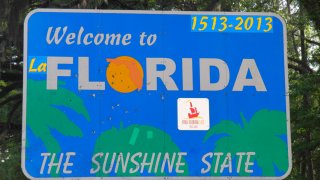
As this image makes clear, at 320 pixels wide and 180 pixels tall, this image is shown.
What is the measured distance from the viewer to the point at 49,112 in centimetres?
316

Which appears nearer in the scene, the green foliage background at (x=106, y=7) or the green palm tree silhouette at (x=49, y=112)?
the green palm tree silhouette at (x=49, y=112)

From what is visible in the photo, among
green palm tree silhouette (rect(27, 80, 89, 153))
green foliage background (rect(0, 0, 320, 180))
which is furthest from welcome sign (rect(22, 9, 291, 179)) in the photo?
green foliage background (rect(0, 0, 320, 180))

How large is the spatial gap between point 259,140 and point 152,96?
0.70 meters

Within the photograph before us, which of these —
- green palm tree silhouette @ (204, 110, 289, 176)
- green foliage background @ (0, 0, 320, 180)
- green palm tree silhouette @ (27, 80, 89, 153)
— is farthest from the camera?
green foliage background @ (0, 0, 320, 180)

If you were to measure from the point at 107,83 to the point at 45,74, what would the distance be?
0.37 metres

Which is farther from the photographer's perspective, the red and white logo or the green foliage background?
the green foliage background

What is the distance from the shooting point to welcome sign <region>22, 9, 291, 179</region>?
315 cm

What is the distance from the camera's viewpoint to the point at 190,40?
11.1 feet

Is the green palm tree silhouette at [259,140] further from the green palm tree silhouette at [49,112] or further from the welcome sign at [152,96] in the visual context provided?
the green palm tree silhouette at [49,112]

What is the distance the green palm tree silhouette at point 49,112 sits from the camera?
3.14 metres

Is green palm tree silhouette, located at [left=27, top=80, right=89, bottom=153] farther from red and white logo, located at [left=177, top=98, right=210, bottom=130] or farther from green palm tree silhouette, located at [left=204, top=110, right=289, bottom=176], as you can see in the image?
green palm tree silhouette, located at [left=204, top=110, right=289, bottom=176]

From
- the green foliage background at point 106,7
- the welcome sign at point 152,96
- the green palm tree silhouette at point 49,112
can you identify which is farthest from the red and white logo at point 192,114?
the green foliage background at point 106,7

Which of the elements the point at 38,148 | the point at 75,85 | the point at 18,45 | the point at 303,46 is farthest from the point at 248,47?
the point at 303,46

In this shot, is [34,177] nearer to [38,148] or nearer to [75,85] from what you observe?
[38,148]
